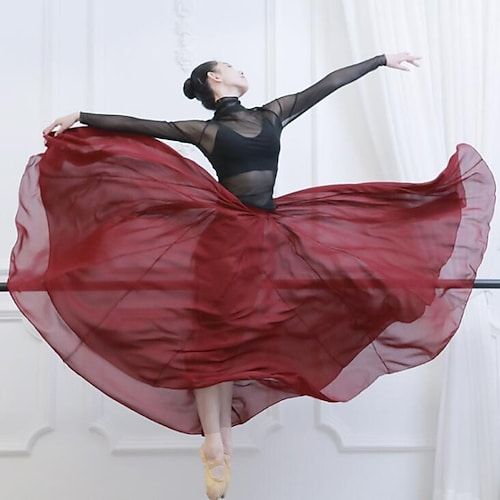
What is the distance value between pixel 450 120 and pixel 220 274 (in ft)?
3.79

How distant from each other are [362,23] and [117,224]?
1.31m

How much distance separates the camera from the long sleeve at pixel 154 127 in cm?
199

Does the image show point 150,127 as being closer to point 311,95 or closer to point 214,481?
point 311,95

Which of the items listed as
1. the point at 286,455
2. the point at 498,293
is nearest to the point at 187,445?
the point at 286,455

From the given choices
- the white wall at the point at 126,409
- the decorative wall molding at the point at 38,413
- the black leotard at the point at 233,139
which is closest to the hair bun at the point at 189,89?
the black leotard at the point at 233,139

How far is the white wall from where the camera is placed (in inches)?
106

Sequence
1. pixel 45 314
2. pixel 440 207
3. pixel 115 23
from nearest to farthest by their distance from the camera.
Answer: pixel 45 314 < pixel 440 207 < pixel 115 23

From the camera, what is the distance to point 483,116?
105 inches

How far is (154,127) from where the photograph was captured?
2.00 metres

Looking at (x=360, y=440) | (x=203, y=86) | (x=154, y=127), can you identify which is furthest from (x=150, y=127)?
(x=360, y=440)

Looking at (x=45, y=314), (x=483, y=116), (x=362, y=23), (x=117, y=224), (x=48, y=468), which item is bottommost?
(x=48, y=468)

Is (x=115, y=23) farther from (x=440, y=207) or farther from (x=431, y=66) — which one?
(x=440, y=207)

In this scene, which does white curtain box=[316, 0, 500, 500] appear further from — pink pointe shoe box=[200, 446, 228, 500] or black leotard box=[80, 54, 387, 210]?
pink pointe shoe box=[200, 446, 228, 500]

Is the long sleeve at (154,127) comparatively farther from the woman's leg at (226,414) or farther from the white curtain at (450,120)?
the white curtain at (450,120)
